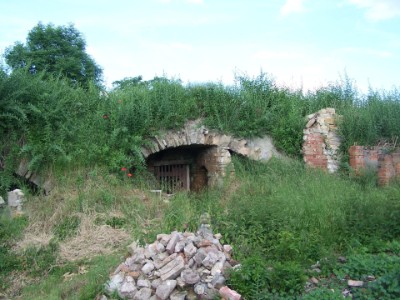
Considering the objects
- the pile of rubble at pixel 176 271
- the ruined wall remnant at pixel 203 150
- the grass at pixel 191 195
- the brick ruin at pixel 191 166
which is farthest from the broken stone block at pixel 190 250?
the brick ruin at pixel 191 166

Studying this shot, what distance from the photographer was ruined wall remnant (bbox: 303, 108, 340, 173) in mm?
9172

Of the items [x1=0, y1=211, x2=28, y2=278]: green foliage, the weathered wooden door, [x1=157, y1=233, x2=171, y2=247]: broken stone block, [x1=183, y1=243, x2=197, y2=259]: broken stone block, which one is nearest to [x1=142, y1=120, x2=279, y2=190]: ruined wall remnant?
the weathered wooden door

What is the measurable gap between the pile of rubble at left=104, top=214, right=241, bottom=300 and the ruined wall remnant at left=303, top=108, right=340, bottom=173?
17.1 feet

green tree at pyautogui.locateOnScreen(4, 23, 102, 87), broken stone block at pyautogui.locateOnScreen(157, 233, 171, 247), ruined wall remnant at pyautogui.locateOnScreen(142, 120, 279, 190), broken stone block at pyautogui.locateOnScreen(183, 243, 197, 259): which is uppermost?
green tree at pyautogui.locateOnScreen(4, 23, 102, 87)

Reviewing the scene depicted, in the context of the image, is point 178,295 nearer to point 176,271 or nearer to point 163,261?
point 176,271

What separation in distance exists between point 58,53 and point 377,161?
40.1 feet

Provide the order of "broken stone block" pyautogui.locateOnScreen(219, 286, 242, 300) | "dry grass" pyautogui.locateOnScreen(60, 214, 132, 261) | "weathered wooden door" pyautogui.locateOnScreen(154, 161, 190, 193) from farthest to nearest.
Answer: "weathered wooden door" pyautogui.locateOnScreen(154, 161, 190, 193) < "dry grass" pyautogui.locateOnScreen(60, 214, 132, 261) < "broken stone block" pyautogui.locateOnScreen(219, 286, 242, 300)

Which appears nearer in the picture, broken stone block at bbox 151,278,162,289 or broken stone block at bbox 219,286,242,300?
broken stone block at bbox 219,286,242,300

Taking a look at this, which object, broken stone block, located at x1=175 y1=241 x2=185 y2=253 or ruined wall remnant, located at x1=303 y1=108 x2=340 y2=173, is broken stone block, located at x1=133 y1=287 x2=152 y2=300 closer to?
broken stone block, located at x1=175 y1=241 x2=185 y2=253

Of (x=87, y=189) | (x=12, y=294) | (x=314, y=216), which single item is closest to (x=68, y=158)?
(x=87, y=189)

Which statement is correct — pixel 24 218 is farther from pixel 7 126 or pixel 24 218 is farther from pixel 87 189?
pixel 7 126

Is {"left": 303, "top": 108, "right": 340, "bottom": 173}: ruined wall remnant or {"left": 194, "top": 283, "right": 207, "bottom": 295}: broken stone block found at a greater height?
{"left": 303, "top": 108, "right": 340, "bottom": 173}: ruined wall remnant

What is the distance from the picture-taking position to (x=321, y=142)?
30.6ft

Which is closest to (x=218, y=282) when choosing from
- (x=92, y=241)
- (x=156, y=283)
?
(x=156, y=283)
